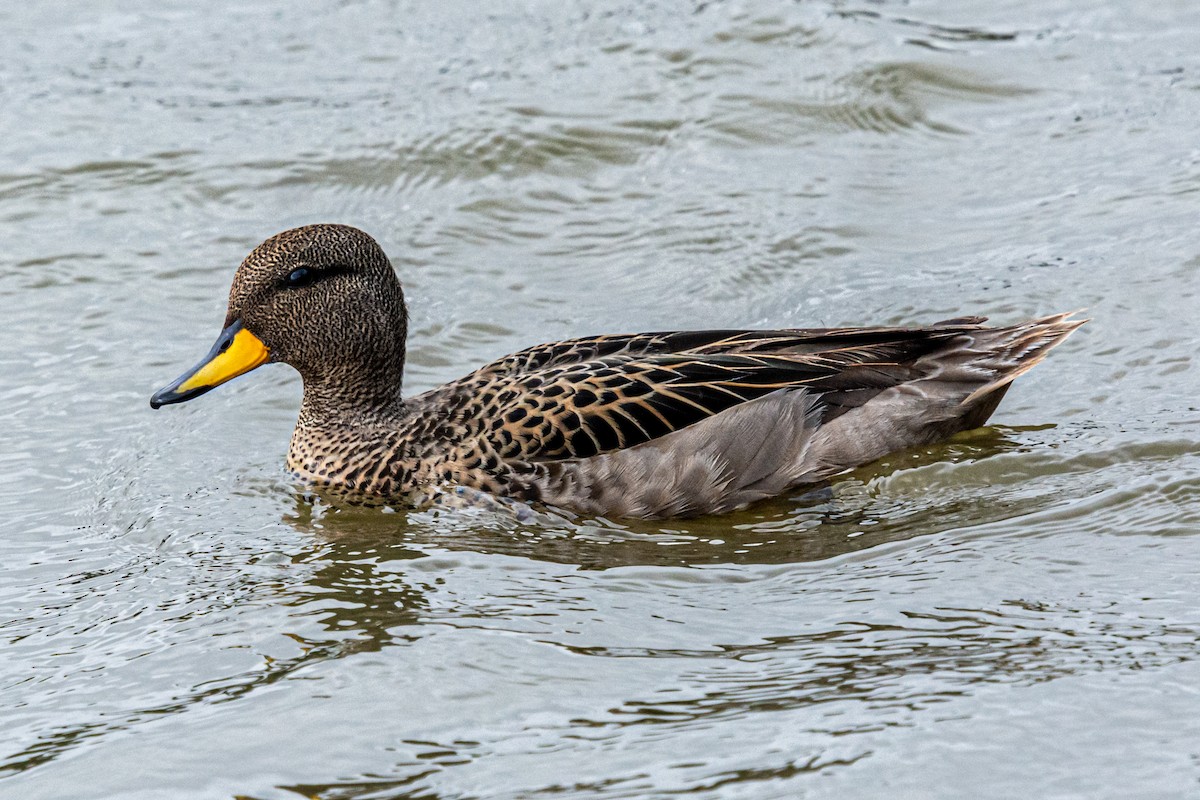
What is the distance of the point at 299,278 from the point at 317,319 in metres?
0.24

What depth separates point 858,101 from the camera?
1352 cm

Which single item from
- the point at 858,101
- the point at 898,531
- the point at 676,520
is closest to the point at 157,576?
the point at 676,520

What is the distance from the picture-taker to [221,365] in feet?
28.3

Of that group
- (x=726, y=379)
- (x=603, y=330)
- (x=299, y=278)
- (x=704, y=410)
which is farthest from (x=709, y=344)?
(x=299, y=278)

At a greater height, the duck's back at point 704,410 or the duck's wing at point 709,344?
the duck's wing at point 709,344

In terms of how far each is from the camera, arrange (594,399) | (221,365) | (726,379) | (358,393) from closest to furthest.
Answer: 1. (594,399)
2. (726,379)
3. (221,365)
4. (358,393)

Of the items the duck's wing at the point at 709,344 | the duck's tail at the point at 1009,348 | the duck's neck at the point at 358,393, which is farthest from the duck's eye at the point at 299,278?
the duck's tail at the point at 1009,348

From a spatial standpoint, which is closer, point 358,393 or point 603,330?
point 358,393

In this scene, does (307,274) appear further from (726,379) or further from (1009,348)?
(1009,348)

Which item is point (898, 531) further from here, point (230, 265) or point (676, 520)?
point (230, 265)

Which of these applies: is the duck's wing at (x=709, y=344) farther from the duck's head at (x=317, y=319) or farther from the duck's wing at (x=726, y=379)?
the duck's head at (x=317, y=319)

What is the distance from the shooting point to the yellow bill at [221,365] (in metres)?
8.51

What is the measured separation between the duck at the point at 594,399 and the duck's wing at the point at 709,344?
11mm

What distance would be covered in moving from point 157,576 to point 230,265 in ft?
13.9
